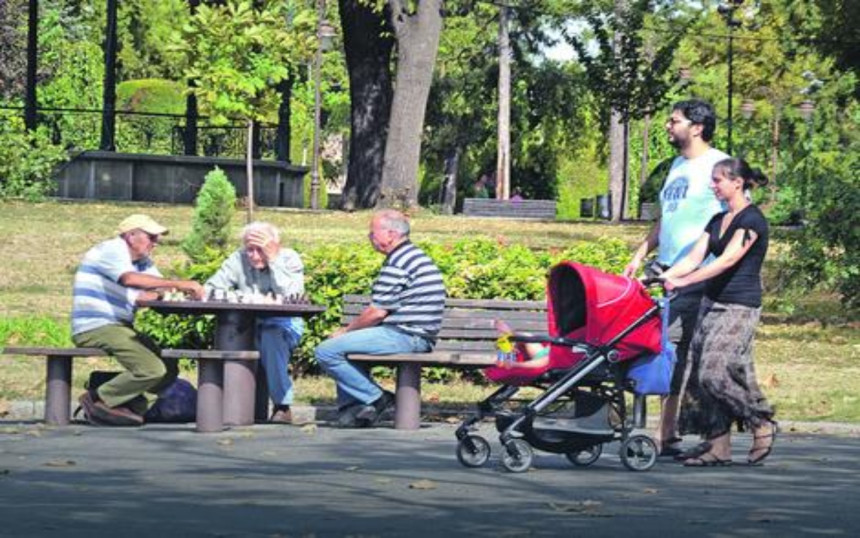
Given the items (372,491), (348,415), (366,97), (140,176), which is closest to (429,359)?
(348,415)

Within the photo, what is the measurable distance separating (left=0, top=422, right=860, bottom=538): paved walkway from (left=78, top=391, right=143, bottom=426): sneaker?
739 mm

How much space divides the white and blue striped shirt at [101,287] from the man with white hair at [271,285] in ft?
2.15

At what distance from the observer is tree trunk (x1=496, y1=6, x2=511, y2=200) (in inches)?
3076

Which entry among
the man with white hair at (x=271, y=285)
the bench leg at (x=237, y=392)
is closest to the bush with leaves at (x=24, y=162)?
the man with white hair at (x=271, y=285)

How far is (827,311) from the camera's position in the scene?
26359mm

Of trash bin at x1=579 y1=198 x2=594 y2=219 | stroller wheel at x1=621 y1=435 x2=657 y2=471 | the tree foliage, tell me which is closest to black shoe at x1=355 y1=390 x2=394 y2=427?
stroller wheel at x1=621 y1=435 x2=657 y2=471

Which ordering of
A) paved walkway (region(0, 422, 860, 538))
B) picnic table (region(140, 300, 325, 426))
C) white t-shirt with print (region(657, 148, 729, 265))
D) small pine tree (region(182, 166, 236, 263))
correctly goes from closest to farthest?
1. paved walkway (region(0, 422, 860, 538))
2. white t-shirt with print (region(657, 148, 729, 265))
3. picnic table (region(140, 300, 325, 426))
4. small pine tree (region(182, 166, 236, 263))

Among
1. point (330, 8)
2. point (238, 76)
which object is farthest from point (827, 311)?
point (330, 8)

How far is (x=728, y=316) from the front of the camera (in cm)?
1340

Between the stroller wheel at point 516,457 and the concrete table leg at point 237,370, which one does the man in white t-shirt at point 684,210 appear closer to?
the stroller wheel at point 516,457

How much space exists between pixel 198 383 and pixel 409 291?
1525mm

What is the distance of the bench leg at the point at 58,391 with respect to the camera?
52.8 ft

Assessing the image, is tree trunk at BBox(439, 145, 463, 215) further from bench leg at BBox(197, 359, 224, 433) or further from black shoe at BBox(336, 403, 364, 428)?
bench leg at BBox(197, 359, 224, 433)

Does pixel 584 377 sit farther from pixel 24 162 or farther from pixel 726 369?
pixel 24 162
